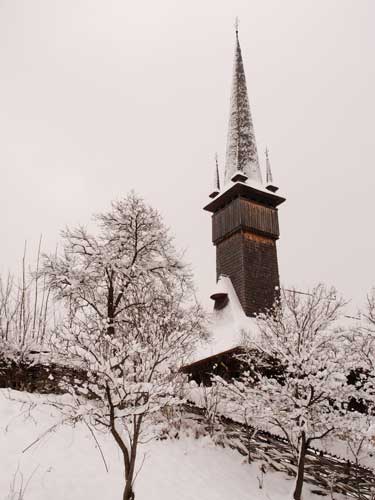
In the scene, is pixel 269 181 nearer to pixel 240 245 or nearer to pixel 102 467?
pixel 240 245

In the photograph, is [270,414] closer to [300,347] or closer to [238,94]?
[300,347]

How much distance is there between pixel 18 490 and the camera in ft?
35.8

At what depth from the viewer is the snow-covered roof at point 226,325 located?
25.9m

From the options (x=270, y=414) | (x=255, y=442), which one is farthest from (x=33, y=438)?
(x=255, y=442)

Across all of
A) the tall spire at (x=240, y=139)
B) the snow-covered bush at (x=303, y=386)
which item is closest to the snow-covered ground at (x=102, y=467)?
the snow-covered bush at (x=303, y=386)

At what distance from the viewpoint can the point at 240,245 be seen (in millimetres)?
32156

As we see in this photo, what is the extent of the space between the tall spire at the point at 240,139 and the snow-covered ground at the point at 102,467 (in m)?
22.3

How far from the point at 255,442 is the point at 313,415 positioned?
3540 mm

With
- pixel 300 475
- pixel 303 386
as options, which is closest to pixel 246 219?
pixel 303 386

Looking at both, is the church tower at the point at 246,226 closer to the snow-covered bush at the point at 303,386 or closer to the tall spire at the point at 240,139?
the tall spire at the point at 240,139

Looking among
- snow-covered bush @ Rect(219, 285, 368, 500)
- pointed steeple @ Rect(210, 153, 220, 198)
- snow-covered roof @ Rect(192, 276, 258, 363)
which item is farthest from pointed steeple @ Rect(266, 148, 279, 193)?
snow-covered bush @ Rect(219, 285, 368, 500)

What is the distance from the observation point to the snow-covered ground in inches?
467

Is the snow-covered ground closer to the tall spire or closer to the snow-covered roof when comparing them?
the snow-covered roof

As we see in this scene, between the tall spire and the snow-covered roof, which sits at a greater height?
the tall spire
